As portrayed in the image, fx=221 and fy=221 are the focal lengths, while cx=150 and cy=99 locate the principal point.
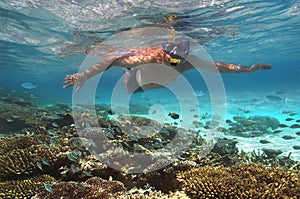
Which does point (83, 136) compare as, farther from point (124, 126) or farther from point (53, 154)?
point (124, 126)

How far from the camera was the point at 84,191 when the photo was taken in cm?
520

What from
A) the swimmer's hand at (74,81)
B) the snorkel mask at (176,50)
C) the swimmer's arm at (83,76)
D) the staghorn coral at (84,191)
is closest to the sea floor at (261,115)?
the snorkel mask at (176,50)

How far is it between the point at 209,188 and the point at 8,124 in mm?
13817

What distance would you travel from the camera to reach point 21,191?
17.1 feet

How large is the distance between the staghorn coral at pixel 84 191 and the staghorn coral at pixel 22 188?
35 cm

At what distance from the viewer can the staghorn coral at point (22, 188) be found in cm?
507

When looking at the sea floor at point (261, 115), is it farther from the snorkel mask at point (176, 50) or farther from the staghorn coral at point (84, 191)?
the staghorn coral at point (84, 191)

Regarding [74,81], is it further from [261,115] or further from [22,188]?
[261,115]

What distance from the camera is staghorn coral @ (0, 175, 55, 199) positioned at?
16.6ft

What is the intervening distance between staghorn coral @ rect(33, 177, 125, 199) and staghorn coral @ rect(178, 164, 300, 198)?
1629 millimetres

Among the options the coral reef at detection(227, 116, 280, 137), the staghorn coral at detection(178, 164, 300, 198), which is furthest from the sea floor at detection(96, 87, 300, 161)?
the staghorn coral at detection(178, 164, 300, 198)

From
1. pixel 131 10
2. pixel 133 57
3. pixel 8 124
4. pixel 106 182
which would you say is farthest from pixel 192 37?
pixel 106 182

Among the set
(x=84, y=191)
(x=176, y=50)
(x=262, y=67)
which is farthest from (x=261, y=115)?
(x=84, y=191)

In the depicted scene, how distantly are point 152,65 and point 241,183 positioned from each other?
16.6 feet
